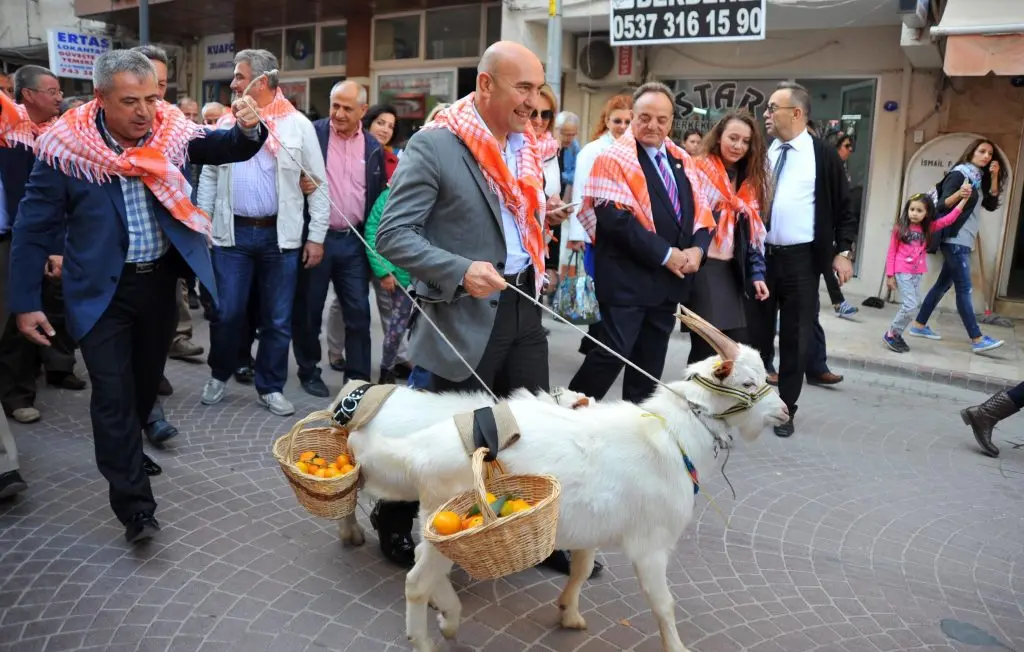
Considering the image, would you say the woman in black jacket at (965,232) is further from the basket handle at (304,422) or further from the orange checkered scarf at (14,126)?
the orange checkered scarf at (14,126)

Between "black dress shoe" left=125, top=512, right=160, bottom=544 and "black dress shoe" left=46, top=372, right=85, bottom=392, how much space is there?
295 centimetres

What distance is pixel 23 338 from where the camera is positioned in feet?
18.7

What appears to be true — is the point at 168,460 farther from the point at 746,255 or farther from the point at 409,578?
the point at 746,255

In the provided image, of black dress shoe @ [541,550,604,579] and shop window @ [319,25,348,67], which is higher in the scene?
shop window @ [319,25,348,67]

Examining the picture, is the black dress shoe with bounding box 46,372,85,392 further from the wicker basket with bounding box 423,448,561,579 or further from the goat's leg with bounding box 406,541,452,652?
the wicker basket with bounding box 423,448,561,579

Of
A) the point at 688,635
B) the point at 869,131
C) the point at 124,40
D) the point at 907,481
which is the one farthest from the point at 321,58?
the point at 688,635

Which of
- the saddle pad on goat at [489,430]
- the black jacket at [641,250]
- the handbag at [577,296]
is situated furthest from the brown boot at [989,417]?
the saddle pad on goat at [489,430]

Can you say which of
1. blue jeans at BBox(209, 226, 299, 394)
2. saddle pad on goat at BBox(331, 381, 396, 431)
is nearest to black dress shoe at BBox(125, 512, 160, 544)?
saddle pad on goat at BBox(331, 381, 396, 431)

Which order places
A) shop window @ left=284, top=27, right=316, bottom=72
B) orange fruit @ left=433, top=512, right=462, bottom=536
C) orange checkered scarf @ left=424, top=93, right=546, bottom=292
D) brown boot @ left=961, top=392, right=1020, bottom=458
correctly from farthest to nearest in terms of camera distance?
shop window @ left=284, top=27, right=316, bottom=72 → brown boot @ left=961, top=392, right=1020, bottom=458 → orange checkered scarf @ left=424, top=93, right=546, bottom=292 → orange fruit @ left=433, top=512, right=462, bottom=536

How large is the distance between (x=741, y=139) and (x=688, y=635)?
3346 mm

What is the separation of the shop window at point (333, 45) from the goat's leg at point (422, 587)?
1466 centimetres

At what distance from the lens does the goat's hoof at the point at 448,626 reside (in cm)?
322

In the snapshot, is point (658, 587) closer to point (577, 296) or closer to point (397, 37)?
point (577, 296)

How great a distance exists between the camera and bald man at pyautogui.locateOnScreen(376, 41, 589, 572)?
3.13 metres
